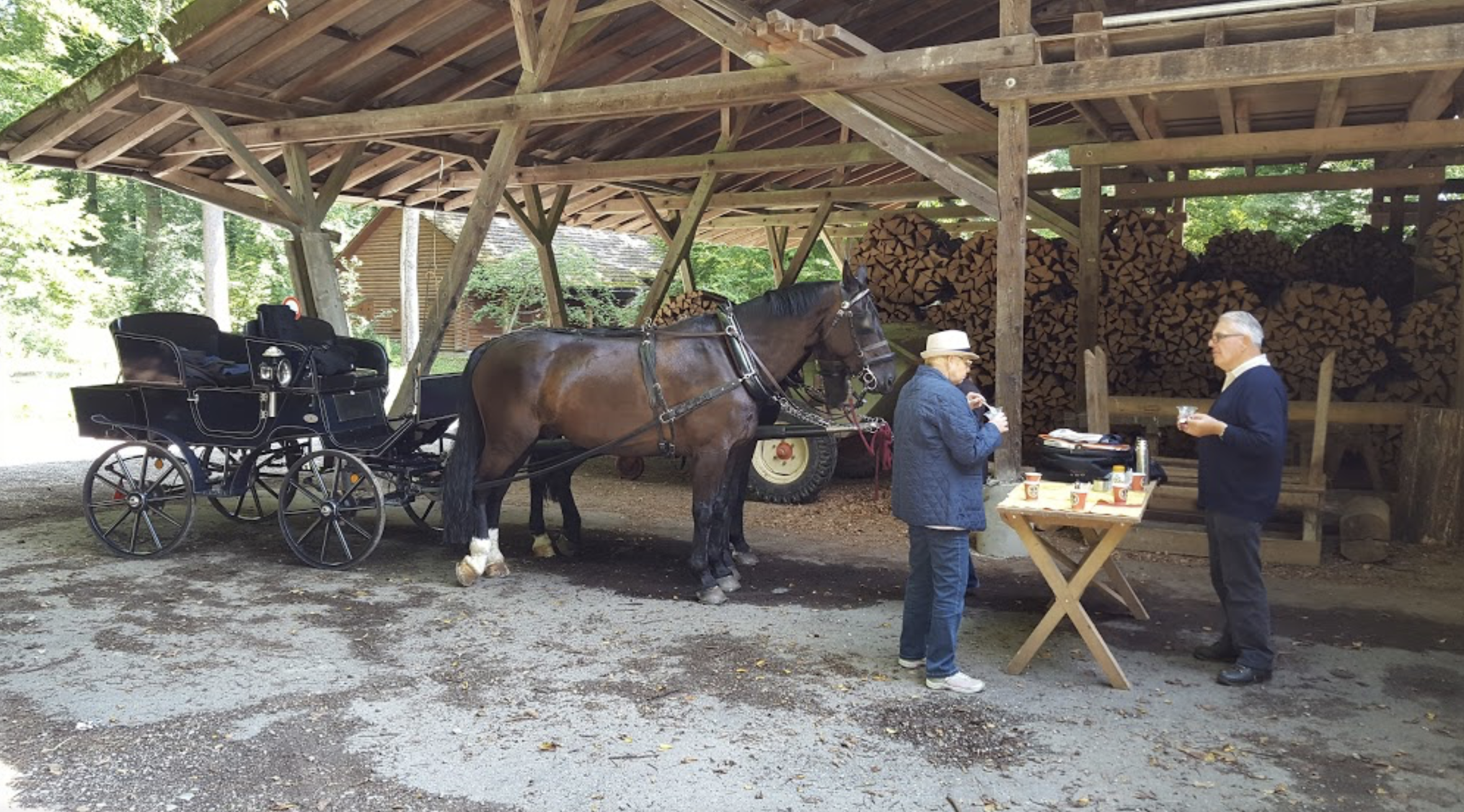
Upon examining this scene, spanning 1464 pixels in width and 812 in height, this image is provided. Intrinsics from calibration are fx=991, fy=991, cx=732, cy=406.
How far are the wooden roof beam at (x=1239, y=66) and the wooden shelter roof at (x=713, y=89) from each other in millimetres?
11

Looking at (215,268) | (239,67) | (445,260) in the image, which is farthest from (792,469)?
(445,260)

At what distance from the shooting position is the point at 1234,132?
8352 millimetres

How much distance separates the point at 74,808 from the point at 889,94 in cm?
637

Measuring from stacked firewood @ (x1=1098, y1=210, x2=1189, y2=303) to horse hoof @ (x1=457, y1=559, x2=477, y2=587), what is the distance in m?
6.43

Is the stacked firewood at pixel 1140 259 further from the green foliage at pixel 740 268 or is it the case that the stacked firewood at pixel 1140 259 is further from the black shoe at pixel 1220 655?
the green foliage at pixel 740 268

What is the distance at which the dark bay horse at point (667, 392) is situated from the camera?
19.1ft

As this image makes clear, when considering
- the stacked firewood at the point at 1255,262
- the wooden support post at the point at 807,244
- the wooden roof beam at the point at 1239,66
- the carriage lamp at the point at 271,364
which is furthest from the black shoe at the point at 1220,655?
the wooden support post at the point at 807,244

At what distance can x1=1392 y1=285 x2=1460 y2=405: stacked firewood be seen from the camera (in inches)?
331

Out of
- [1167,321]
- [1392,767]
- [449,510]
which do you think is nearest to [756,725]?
[1392,767]

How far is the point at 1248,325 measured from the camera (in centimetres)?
439

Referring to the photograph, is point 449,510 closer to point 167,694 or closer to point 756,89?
point 167,694

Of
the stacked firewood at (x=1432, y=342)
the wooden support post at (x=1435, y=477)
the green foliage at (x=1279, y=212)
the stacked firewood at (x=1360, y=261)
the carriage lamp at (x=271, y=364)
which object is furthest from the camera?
the green foliage at (x=1279, y=212)

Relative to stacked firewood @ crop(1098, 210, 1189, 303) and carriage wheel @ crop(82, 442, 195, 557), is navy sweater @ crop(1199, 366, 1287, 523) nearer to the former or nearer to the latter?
stacked firewood @ crop(1098, 210, 1189, 303)

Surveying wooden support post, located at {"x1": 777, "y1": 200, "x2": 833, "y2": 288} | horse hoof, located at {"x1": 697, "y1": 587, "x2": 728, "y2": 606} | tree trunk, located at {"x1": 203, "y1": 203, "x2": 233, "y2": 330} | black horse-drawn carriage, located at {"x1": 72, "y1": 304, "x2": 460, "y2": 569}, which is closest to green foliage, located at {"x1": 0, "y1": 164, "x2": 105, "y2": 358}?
tree trunk, located at {"x1": 203, "y1": 203, "x2": 233, "y2": 330}
